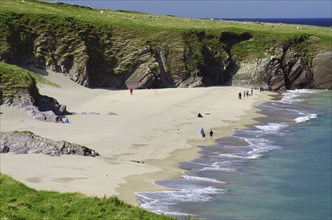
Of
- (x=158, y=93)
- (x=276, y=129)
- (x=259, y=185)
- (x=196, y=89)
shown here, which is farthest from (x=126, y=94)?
(x=259, y=185)

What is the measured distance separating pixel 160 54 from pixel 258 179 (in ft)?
172

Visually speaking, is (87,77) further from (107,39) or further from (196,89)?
(196,89)

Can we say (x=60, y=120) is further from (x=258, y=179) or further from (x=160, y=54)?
(x=160, y=54)

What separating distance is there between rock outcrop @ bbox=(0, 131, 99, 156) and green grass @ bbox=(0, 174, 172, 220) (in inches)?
744

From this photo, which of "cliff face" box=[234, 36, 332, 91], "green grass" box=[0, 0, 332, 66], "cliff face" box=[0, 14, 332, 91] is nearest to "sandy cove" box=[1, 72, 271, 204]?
"cliff face" box=[0, 14, 332, 91]

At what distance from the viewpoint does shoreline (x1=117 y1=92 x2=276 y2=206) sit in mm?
30952

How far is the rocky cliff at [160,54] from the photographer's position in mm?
80688

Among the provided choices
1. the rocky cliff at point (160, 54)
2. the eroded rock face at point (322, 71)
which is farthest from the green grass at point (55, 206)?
the eroded rock face at point (322, 71)

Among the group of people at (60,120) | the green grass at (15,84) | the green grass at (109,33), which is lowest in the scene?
the group of people at (60,120)

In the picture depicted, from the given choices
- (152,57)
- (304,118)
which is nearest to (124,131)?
(304,118)

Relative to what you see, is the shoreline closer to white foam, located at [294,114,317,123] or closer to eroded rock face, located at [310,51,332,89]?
white foam, located at [294,114,317,123]

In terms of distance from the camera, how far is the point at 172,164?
38750 millimetres

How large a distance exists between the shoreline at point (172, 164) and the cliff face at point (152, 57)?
2662cm

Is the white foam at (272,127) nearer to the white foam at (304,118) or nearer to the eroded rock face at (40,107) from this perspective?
the white foam at (304,118)
